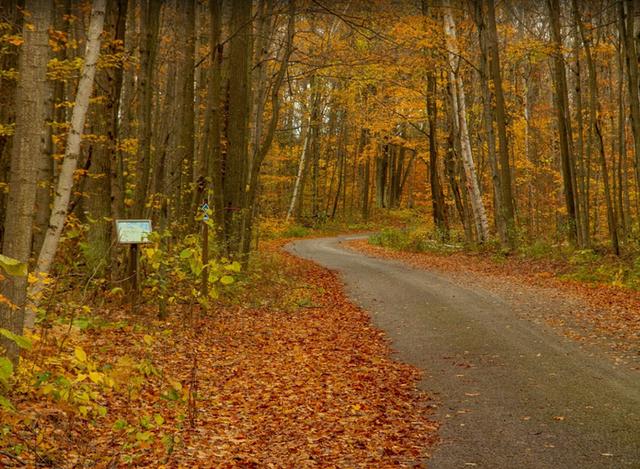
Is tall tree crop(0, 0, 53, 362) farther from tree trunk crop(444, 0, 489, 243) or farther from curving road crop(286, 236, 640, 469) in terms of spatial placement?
tree trunk crop(444, 0, 489, 243)

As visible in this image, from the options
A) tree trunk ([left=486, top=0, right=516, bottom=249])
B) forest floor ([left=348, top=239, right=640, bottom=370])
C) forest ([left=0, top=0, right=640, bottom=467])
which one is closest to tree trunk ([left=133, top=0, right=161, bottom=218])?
forest ([left=0, top=0, right=640, bottom=467])

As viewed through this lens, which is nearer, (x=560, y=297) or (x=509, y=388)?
(x=509, y=388)

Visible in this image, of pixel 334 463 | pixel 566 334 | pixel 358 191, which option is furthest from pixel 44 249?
pixel 358 191

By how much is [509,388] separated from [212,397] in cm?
350

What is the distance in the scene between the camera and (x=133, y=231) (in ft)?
29.1

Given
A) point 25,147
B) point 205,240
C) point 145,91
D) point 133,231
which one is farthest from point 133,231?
point 25,147

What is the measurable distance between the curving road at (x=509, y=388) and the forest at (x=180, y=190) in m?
0.51

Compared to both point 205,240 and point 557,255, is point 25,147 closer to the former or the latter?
point 205,240

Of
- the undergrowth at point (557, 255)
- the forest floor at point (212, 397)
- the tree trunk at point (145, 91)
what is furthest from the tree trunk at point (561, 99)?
the tree trunk at point (145, 91)

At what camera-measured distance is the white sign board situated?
344 inches

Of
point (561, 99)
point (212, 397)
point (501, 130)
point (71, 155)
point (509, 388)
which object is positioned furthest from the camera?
point (501, 130)

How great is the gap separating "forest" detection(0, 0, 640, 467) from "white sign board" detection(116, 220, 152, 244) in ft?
0.65

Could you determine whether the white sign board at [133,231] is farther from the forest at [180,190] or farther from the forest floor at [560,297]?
the forest floor at [560,297]

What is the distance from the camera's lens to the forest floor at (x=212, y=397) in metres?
4.90
